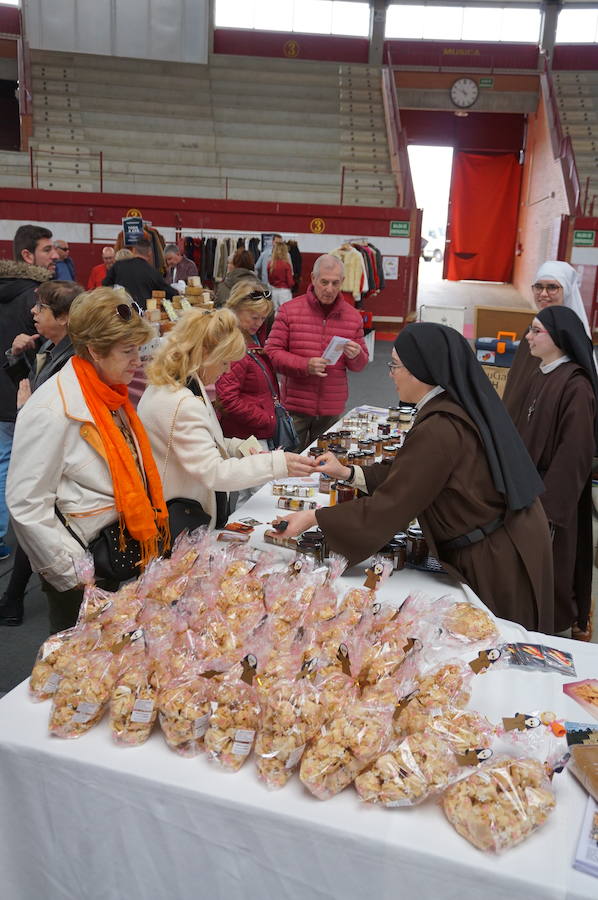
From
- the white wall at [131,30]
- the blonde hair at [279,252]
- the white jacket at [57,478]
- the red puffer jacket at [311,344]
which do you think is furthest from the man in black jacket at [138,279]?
the white wall at [131,30]

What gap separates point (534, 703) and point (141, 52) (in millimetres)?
18904

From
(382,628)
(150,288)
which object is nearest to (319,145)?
(150,288)

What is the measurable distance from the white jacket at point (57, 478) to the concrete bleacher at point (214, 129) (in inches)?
504

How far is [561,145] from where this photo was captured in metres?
15.3

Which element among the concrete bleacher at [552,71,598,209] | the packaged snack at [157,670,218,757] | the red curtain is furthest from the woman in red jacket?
the red curtain

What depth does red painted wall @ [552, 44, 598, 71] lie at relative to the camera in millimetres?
17438

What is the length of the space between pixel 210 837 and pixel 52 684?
539 mm

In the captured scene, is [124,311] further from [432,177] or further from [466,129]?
[432,177]

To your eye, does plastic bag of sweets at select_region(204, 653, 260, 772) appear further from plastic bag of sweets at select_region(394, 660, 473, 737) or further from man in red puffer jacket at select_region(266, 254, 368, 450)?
man in red puffer jacket at select_region(266, 254, 368, 450)

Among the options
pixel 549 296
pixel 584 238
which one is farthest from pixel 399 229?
pixel 549 296

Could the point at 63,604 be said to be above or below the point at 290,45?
below

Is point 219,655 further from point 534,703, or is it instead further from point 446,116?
point 446,116

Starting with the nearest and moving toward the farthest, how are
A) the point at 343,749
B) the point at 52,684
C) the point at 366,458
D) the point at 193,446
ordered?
the point at 343,749, the point at 52,684, the point at 193,446, the point at 366,458

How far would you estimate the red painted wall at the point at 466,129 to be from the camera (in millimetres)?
19141
